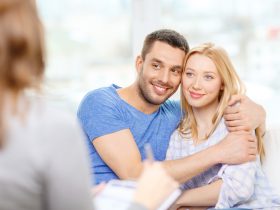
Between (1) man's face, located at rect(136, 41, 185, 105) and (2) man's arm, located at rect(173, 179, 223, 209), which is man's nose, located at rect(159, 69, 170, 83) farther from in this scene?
(2) man's arm, located at rect(173, 179, 223, 209)

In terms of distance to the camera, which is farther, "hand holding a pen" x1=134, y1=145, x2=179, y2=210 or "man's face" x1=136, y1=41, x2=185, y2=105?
"man's face" x1=136, y1=41, x2=185, y2=105

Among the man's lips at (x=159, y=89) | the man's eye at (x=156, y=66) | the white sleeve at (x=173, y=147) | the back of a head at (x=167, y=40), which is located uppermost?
the back of a head at (x=167, y=40)

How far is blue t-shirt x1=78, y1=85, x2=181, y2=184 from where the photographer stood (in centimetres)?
203

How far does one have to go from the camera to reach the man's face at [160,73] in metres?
2.11

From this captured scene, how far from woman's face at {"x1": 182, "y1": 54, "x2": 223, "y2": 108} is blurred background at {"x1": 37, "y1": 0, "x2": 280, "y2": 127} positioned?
0.57 m

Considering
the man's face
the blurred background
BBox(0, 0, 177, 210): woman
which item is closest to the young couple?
the man's face

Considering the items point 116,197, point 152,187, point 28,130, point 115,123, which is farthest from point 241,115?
point 28,130

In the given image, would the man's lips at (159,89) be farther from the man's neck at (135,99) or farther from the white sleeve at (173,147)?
the white sleeve at (173,147)

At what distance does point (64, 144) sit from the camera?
36.8 inches

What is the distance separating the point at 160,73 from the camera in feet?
6.95

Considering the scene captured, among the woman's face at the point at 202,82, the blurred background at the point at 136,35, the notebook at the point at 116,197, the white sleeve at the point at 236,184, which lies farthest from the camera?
the blurred background at the point at 136,35

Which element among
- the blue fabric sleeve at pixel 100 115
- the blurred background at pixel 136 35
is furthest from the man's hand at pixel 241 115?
A: the blurred background at pixel 136 35

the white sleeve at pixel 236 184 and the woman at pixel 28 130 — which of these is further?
the white sleeve at pixel 236 184

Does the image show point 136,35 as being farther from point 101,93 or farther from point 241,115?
point 241,115
